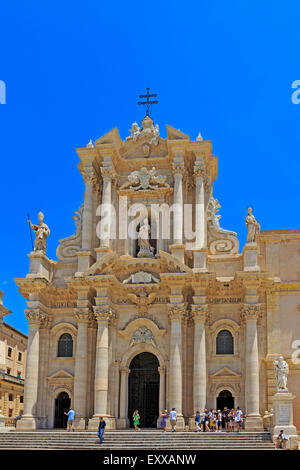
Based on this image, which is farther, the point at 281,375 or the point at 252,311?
the point at 252,311

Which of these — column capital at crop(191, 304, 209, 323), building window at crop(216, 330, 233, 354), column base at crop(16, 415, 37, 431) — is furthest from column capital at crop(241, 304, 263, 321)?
column base at crop(16, 415, 37, 431)

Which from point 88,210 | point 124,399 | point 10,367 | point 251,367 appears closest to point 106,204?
point 88,210

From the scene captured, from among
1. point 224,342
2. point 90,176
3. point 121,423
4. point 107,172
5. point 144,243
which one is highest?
point 107,172

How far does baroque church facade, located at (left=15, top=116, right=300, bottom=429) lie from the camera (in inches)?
1362

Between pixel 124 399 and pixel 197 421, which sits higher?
pixel 124 399

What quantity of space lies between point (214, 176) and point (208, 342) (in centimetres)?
1097

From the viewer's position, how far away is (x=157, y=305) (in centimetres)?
3628

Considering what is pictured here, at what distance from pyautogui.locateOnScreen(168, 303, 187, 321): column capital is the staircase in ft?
21.0

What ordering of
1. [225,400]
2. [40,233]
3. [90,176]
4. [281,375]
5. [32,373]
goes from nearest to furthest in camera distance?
[281,375] → [225,400] → [32,373] → [40,233] → [90,176]

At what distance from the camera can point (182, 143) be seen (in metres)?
37.4

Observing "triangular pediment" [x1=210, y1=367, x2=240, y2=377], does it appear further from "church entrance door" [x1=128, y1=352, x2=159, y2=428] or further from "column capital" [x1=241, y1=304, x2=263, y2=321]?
"church entrance door" [x1=128, y1=352, x2=159, y2=428]

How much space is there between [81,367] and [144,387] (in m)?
3.69

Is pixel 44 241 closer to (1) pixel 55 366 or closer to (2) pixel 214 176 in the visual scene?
(1) pixel 55 366

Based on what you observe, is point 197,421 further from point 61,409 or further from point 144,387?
point 61,409
